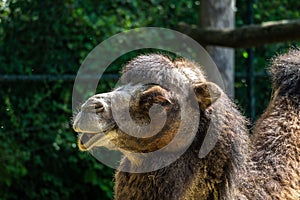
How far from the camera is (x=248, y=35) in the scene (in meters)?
5.13

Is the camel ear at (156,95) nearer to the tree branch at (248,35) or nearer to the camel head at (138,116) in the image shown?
the camel head at (138,116)

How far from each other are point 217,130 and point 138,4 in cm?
370

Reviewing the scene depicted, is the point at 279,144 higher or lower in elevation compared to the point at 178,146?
lower

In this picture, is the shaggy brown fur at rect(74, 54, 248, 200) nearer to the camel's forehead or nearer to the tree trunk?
the camel's forehead

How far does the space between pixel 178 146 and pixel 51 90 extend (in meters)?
3.20

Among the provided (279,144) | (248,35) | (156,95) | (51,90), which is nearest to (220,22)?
(248,35)

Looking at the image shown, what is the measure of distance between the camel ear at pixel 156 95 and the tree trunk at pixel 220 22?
272cm

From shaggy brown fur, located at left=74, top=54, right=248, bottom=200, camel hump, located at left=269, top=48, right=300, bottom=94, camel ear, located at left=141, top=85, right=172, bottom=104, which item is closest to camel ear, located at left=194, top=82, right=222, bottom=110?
shaggy brown fur, located at left=74, top=54, right=248, bottom=200

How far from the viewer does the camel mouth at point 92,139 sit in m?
2.67

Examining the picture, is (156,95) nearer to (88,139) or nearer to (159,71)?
(159,71)

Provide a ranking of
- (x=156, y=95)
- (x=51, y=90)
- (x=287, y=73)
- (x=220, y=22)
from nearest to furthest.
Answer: (x=156, y=95)
(x=287, y=73)
(x=220, y=22)
(x=51, y=90)

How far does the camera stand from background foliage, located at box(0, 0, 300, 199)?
5.73 meters

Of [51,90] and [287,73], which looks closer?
[287,73]

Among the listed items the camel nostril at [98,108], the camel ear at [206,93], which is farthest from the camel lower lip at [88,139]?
the camel ear at [206,93]
